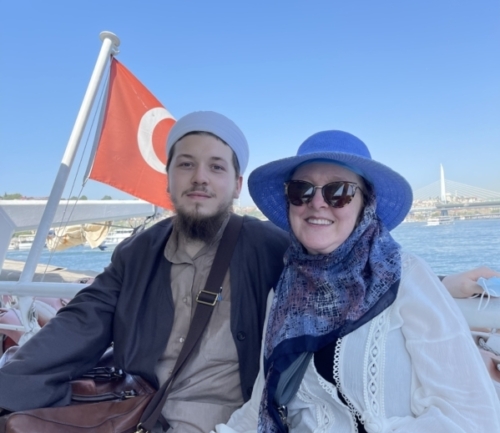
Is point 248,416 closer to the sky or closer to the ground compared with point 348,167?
closer to the ground

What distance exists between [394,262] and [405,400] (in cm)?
37

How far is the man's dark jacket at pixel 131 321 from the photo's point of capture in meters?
1.51

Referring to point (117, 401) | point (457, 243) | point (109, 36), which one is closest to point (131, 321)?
point (117, 401)

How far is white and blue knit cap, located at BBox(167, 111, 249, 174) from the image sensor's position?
1875 mm

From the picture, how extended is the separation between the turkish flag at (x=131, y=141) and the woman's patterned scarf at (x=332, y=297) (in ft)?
10.2

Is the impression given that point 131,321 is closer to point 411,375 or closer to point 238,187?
point 238,187

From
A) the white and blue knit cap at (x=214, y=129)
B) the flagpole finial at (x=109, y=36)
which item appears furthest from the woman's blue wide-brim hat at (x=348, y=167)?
the flagpole finial at (x=109, y=36)

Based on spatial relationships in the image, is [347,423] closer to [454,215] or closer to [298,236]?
[298,236]

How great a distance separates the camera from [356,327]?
117 centimetres

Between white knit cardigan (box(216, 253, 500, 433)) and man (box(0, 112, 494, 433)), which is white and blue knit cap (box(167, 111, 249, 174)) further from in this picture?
white knit cardigan (box(216, 253, 500, 433))

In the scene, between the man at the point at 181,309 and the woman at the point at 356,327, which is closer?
the woman at the point at 356,327

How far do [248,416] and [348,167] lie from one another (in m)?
0.92

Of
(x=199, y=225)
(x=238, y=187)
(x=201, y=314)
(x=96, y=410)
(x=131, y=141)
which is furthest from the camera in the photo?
(x=131, y=141)

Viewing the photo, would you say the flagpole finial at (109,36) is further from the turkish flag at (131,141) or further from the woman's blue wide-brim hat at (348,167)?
the woman's blue wide-brim hat at (348,167)
